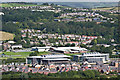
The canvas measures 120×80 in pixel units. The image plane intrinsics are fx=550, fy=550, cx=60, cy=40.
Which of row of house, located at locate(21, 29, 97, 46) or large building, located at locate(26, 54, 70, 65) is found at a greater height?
row of house, located at locate(21, 29, 97, 46)

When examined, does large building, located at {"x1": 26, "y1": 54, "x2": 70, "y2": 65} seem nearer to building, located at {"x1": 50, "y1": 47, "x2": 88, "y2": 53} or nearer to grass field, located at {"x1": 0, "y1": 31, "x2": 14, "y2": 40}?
building, located at {"x1": 50, "y1": 47, "x2": 88, "y2": 53}

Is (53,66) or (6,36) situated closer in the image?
(53,66)

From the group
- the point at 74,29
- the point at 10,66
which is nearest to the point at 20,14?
the point at 74,29

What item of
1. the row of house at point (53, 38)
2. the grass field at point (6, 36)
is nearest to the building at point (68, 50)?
the row of house at point (53, 38)

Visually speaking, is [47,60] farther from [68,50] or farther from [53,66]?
[68,50]

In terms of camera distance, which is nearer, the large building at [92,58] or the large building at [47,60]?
the large building at [47,60]

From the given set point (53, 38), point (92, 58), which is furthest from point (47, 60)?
point (53, 38)

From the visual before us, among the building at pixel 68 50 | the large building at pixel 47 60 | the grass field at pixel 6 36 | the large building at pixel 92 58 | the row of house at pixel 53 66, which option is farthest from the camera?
the grass field at pixel 6 36

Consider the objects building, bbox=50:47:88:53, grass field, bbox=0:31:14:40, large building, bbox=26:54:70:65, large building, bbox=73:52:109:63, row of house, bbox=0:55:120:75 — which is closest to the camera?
row of house, bbox=0:55:120:75

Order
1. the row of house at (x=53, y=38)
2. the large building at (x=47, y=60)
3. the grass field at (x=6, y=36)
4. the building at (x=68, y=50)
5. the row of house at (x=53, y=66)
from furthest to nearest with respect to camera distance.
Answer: the grass field at (x=6, y=36)
the row of house at (x=53, y=38)
the building at (x=68, y=50)
the large building at (x=47, y=60)
the row of house at (x=53, y=66)

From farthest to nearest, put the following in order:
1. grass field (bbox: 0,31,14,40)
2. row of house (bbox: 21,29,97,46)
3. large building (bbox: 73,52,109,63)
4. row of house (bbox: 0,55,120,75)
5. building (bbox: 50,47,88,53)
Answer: grass field (bbox: 0,31,14,40) → row of house (bbox: 21,29,97,46) → building (bbox: 50,47,88,53) → large building (bbox: 73,52,109,63) → row of house (bbox: 0,55,120,75)

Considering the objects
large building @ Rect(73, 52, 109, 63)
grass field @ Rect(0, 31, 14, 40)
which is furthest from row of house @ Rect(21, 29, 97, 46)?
large building @ Rect(73, 52, 109, 63)

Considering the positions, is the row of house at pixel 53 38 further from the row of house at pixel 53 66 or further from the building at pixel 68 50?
the row of house at pixel 53 66
